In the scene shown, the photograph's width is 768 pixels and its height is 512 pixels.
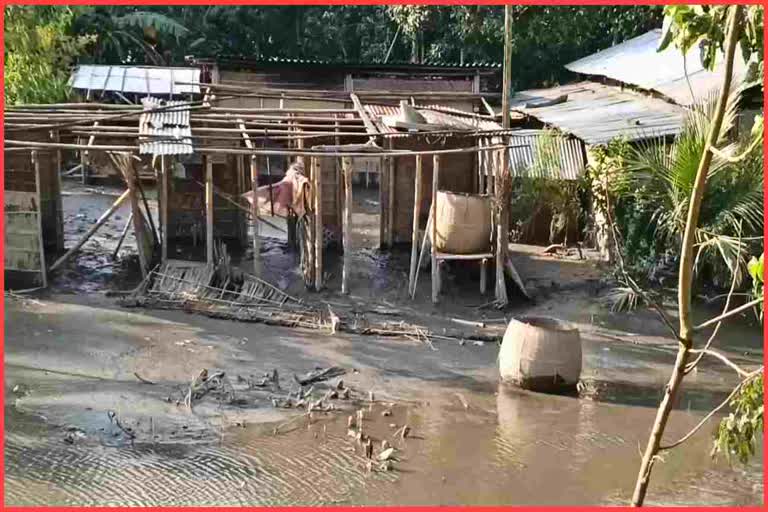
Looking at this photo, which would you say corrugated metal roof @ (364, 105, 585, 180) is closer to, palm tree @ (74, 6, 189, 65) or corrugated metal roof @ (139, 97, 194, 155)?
corrugated metal roof @ (139, 97, 194, 155)

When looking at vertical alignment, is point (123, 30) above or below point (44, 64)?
above

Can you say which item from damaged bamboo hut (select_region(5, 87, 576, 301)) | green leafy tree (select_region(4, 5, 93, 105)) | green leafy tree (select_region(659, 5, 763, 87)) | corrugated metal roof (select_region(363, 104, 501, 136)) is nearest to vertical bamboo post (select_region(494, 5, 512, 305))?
damaged bamboo hut (select_region(5, 87, 576, 301))

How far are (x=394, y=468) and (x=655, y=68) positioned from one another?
34.7ft

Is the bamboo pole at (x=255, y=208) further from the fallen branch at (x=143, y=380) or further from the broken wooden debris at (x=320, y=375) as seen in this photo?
the fallen branch at (x=143, y=380)

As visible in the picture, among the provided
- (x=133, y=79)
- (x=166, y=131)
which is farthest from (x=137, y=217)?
(x=133, y=79)

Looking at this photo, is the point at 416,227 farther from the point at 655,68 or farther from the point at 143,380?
the point at 655,68

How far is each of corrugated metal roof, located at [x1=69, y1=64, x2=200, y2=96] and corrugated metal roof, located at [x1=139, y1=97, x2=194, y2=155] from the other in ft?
21.1

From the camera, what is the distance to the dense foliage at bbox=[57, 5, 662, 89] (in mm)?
21328

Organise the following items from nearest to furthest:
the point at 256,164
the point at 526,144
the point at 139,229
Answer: the point at 139,229
the point at 256,164
the point at 526,144

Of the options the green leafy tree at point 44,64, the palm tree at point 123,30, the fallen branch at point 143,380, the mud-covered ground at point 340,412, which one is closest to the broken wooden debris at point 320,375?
the mud-covered ground at point 340,412

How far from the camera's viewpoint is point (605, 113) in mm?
15219

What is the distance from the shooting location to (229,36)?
24656 mm

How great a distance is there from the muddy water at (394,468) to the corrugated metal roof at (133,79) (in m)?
12.5

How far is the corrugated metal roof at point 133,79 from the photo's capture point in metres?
20.0
